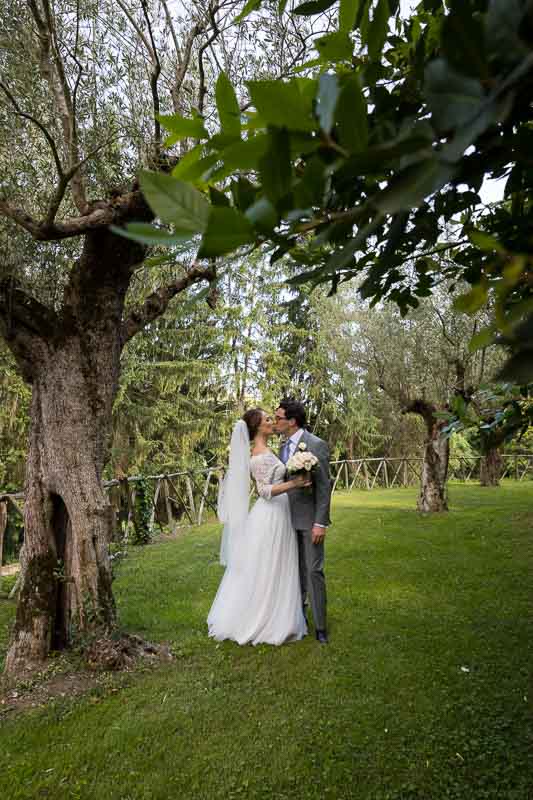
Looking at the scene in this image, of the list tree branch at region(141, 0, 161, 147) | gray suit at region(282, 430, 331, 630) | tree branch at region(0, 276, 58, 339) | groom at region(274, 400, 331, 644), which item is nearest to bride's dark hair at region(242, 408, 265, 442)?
groom at region(274, 400, 331, 644)

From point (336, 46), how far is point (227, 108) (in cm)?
31

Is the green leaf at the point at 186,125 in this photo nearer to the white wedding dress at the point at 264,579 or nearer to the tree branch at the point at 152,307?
the tree branch at the point at 152,307

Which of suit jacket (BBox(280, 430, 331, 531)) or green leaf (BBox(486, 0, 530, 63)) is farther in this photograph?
suit jacket (BBox(280, 430, 331, 531))

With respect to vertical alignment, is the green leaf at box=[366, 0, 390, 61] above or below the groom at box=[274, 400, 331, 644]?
above

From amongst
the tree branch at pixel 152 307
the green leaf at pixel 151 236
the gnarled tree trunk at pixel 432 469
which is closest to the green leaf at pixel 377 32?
the green leaf at pixel 151 236

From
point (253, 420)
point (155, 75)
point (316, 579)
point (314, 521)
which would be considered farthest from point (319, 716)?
point (155, 75)

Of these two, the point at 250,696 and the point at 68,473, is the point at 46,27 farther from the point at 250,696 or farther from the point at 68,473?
the point at 250,696

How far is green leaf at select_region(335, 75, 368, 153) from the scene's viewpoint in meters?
0.47

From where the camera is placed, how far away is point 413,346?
13016 mm

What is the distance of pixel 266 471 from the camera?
16.9ft

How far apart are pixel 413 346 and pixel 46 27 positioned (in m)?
10.7

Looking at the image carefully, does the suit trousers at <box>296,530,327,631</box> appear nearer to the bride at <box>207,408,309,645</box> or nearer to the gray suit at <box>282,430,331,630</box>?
the gray suit at <box>282,430,331,630</box>

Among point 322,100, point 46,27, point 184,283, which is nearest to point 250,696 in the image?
point 184,283

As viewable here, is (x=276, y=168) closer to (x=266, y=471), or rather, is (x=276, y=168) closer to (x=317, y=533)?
(x=317, y=533)
